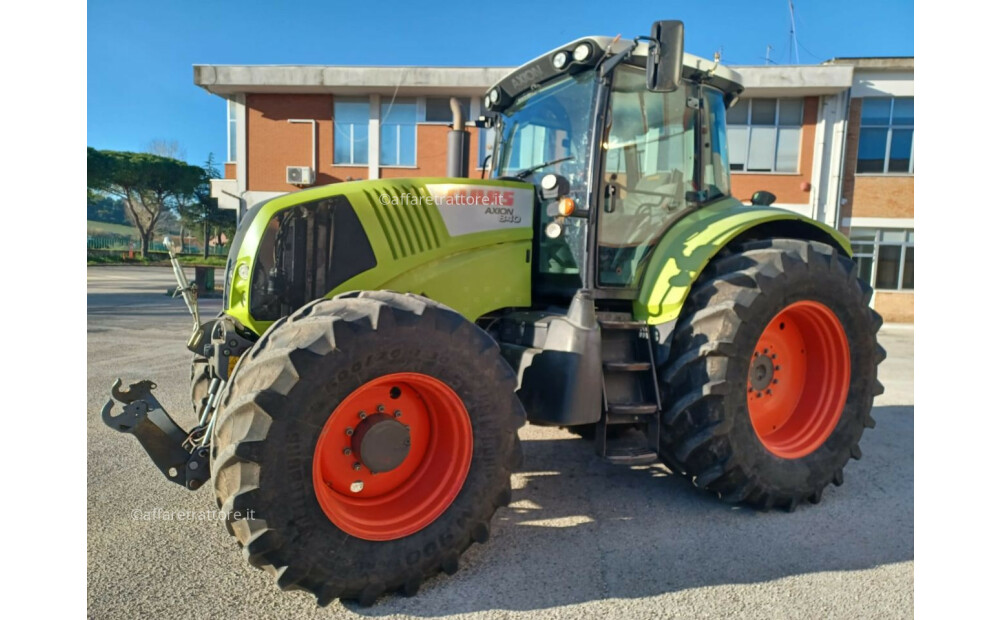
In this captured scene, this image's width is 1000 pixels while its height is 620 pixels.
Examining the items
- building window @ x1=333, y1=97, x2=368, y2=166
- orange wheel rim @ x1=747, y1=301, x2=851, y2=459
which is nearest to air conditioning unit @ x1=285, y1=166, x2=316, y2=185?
building window @ x1=333, y1=97, x2=368, y2=166

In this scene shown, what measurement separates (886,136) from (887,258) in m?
2.88

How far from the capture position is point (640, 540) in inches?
115

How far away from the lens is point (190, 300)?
10.0ft

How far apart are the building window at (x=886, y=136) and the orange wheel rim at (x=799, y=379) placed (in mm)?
13013

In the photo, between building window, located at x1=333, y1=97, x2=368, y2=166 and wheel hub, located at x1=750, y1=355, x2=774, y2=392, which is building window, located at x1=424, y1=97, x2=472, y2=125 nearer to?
building window, located at x1=333, y1=97, x2=368, y2=166

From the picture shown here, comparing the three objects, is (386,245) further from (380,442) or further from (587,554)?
(587,554)

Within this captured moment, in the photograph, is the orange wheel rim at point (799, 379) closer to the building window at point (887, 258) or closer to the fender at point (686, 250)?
the fender at point (686, 250)

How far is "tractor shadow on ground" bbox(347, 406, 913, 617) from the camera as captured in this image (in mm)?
2479

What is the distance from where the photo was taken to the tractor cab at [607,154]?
3.31 m

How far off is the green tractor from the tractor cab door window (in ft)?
0.05

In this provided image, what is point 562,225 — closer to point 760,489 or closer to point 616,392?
point 616,392

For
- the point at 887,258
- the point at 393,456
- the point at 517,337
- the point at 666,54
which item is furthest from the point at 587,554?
the point at 887,258

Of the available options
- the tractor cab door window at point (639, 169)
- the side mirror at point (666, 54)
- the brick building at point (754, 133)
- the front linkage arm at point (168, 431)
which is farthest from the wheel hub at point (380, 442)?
the brick building at point (754, 133)

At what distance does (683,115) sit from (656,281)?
1.12 m
